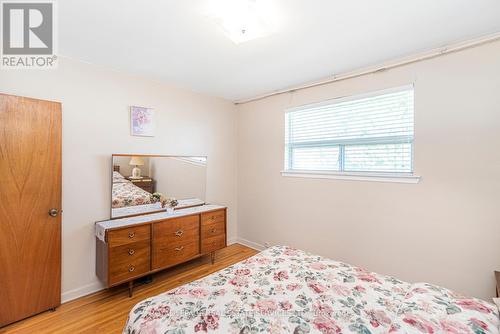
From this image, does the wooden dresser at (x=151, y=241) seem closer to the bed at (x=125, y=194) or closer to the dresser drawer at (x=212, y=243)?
the dresser drawer at (x=212, y=243)

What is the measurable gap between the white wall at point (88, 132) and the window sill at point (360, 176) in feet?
5.91

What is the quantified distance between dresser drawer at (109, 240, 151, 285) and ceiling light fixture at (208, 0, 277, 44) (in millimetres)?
2187

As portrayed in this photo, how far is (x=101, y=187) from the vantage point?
255 centimetres

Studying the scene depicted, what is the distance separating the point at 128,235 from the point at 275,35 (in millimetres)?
2318

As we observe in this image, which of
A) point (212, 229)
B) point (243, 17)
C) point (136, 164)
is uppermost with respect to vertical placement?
point (243, 17)

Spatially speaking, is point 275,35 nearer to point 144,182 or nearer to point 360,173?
point 360,173

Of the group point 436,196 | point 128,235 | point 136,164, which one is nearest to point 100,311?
point 128,235

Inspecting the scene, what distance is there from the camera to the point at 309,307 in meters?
1.33

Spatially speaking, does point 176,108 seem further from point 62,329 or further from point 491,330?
point 491,330

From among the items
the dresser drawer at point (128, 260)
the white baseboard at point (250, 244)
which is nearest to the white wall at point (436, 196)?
the white baseboard at point (250, 244)

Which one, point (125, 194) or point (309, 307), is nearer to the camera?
point (309, 307)

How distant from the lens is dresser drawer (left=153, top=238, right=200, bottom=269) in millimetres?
2575

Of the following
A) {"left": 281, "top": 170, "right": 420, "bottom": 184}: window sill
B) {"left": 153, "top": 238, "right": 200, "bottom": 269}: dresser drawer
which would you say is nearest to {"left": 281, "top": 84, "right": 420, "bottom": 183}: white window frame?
{"left": 281, "top": 170, "right": 420, "bottom": 184}: window sill

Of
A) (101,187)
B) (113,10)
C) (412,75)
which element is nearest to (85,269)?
(101,187)
